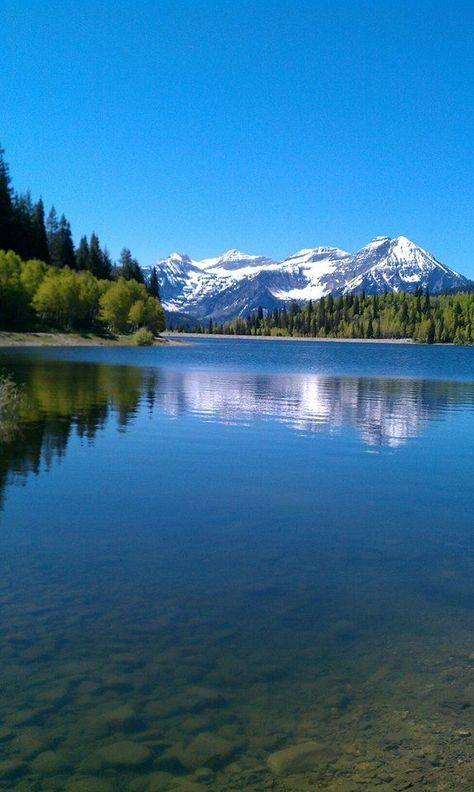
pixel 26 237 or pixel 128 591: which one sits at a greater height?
pixel 26 237

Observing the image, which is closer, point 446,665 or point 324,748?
point 324,748

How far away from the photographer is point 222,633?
10.4 metres

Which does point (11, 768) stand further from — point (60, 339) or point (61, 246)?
point (61, 246)

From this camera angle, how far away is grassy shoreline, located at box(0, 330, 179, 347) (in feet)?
382

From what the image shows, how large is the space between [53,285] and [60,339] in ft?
37.2

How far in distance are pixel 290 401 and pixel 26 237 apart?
125 metres

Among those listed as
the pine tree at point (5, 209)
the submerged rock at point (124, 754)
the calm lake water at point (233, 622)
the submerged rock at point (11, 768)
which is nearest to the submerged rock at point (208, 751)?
the calm lake water at point (233, 622)

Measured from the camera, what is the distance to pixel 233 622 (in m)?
10.9

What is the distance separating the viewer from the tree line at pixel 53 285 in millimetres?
124312

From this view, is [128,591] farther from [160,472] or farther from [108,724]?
[160,472]

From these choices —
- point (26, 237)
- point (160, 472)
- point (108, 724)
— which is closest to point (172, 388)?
point (160, 472)

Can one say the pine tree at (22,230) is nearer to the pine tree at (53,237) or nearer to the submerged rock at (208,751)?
the pine tree at (53,237)

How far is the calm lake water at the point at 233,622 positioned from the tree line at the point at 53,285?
105730 millimetres

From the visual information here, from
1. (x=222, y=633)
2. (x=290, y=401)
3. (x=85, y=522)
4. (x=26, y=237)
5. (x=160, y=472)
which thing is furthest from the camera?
(x=26, y=237)
